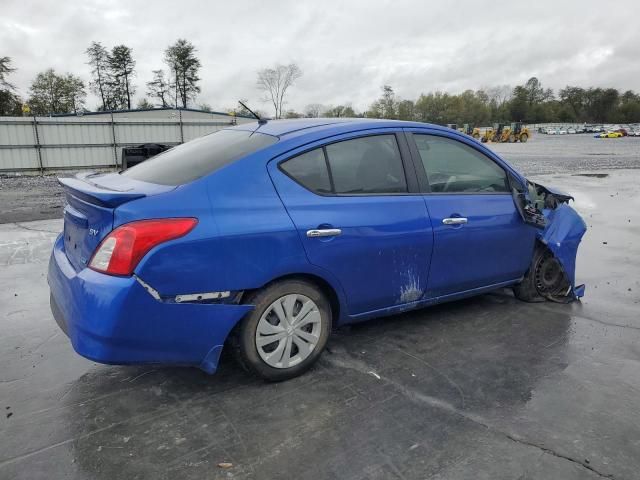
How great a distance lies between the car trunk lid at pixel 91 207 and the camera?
274 centimetres

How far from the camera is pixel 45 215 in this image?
30.2ft

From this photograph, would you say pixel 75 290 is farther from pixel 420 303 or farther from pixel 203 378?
pixel 420 303

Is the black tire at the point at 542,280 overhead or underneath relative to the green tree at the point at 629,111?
underneath

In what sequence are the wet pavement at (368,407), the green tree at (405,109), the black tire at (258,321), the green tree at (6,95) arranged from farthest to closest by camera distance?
the green tree at (405,109)
the green tree at (6,95)
the black tire at (258,321)
the wet pavement at (368,407)

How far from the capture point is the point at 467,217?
3861 millimetres

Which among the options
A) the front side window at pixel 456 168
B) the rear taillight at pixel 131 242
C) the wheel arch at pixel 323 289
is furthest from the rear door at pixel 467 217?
the rear taillight at pixel 131 242

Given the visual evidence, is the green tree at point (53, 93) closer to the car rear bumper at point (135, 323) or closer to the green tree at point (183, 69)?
the green tree at point (183, 69)

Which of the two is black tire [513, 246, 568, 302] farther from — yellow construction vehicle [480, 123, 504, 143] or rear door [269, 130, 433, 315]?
yellow construction vehicle [480, 123, 504, 143]

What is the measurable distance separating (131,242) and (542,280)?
3.62 metres

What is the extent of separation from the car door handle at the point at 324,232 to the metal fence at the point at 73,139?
18278 millimetres

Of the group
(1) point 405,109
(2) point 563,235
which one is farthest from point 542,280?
(1) point 405,109

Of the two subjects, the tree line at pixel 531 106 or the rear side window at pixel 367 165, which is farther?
the tree line at pixel 531 106

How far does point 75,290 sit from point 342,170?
69.4 inches

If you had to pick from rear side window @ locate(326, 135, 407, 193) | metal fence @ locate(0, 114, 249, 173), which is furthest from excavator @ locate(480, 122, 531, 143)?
rear side window @ locate(326, 135, 407, 193)
